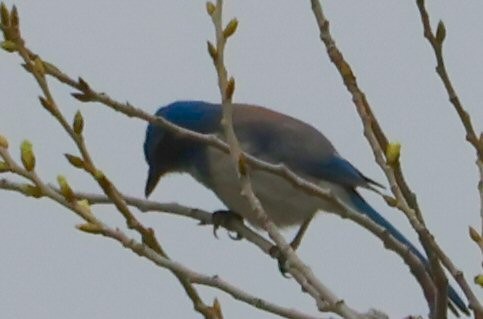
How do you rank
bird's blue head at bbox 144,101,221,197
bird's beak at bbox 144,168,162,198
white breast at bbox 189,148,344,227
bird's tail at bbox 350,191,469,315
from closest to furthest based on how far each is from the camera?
1. bird's tail at bbox 350,191,469,315
2. white breast at bbox 189,148,344,227
3. bird's blue head at bbox 144,101,221,197
4. bird's beak at bbox 144,168,162,198

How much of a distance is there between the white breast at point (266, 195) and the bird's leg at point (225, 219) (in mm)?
51

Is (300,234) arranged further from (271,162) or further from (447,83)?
(447,83)

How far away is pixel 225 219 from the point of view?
5.80 meters

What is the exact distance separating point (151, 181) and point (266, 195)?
106cm

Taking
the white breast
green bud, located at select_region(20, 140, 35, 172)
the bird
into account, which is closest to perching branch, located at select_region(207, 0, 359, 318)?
green bud, located at select_region(20, 140, 35, 172)

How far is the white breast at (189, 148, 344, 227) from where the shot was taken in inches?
235

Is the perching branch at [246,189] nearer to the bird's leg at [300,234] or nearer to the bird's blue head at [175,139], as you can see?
the bird's leg at [300,234]

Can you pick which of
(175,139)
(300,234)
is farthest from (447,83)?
(175,139)

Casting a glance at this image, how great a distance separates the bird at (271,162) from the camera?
599 cm

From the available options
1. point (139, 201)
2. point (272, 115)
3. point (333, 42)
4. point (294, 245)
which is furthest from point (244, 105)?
point (333, 42)

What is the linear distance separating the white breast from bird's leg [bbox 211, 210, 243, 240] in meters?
0.05

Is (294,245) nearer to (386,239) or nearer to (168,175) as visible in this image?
(168,175)

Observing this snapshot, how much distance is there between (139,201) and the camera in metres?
4.06

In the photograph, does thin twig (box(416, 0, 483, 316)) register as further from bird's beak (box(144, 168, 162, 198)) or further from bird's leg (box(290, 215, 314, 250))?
bird's beak (box(144, 168, 162, 198))
